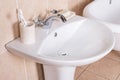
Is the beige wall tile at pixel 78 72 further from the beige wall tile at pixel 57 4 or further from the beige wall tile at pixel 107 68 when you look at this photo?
the beige wall tile at pixel 57 4

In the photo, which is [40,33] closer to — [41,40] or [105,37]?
[41,40]

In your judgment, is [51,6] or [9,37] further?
[51,6]

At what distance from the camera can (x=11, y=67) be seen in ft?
4.12

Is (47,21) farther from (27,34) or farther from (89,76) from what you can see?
(89,76)

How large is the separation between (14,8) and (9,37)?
0.61 ft

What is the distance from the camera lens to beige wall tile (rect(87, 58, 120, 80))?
6.64 ft

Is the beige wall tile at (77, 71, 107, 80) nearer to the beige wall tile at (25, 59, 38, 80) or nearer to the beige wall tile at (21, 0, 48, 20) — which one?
the beige wall tile at (25, 59, 38, 80)

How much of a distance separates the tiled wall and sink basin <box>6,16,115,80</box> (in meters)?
0.07

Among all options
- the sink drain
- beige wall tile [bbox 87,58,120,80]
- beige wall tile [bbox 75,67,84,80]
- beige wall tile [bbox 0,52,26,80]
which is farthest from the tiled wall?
beige wall tile [bbox 87,58,120,80]

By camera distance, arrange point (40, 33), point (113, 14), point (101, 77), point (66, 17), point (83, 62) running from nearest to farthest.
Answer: point (83, 62)
point (40, 33)
point (66, 17)
point (101, 77)
point (113, 14)

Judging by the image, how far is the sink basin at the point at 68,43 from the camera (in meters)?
1.13

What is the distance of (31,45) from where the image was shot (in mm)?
1126

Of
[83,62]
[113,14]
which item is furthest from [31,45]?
[113,14]

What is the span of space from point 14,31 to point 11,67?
0.25m
